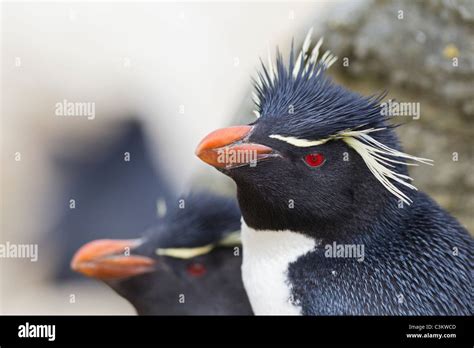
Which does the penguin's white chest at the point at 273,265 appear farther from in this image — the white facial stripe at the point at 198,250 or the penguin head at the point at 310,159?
the white facial stripe at the point at 198,250

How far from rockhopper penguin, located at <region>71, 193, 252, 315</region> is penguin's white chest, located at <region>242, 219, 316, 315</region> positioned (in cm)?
27

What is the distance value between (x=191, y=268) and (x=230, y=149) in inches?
22.9

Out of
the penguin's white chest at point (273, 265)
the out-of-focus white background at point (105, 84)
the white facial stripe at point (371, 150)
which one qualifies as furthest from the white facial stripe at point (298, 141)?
the out-of-focus white background at point (105, 84)

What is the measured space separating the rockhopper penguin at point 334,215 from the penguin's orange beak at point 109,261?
1.26 ft

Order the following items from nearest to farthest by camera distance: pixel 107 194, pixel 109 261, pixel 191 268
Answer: pixel 109 261 → pixel 191 268 → pixel 107 194

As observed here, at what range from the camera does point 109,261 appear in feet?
6.97

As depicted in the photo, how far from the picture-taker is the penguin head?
5.90 feet

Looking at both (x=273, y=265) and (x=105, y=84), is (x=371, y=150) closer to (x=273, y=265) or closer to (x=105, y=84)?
(x=273, y=265)

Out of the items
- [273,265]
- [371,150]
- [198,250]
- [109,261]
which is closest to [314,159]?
[371,150]

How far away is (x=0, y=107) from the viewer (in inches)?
127

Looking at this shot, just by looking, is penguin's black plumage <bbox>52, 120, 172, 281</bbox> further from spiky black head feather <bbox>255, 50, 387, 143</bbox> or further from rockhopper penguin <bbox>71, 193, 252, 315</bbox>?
spiky black head feather <bbox>255, 50, 387, 143</bbox>

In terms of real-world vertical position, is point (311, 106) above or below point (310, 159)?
above

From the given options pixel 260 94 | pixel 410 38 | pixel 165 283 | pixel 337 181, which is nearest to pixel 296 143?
pixel 337 181

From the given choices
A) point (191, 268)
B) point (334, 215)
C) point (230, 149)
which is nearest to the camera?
point (230, 149)
